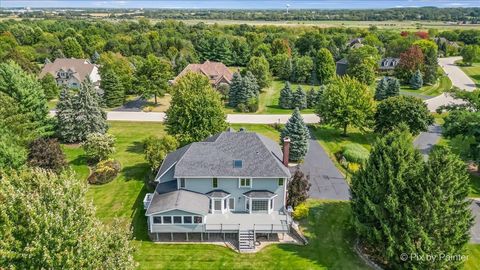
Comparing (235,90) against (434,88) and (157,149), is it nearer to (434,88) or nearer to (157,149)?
(157,149)

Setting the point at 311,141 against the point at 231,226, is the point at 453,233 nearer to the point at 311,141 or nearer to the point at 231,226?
the point at 231,226

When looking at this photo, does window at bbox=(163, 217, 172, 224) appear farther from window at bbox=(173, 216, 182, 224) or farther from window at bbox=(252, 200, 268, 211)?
window at bbox=(252, 200, 268, 211)

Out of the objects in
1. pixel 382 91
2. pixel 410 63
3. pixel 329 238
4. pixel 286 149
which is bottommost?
pixel 329 238

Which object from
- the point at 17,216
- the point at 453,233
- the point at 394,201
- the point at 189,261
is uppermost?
the point at 17,216

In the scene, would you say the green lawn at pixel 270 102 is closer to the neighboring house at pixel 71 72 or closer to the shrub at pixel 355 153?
the shrub at pixel 355 153

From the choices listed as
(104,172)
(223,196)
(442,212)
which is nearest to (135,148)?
(104,172)

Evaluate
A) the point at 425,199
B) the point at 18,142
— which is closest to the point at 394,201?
the point at 425,199

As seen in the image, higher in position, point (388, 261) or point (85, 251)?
point (85, 251)
